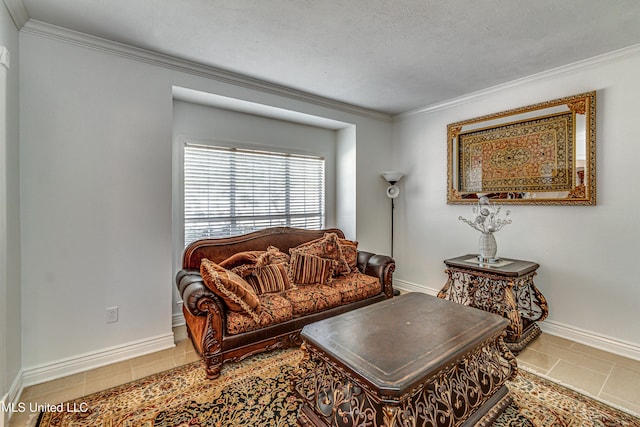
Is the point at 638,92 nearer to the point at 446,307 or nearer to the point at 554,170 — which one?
the point at 554,170

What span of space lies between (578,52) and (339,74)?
6.91ft

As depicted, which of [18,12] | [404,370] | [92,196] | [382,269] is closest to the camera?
[404,370]

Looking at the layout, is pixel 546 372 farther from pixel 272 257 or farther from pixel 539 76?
pixel 539 76

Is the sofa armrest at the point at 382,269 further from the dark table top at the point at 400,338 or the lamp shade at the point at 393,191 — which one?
the lamp shade at the point at 393,191

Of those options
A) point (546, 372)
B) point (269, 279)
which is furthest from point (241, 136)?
point (546, 372)

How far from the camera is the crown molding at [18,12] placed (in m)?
1.93

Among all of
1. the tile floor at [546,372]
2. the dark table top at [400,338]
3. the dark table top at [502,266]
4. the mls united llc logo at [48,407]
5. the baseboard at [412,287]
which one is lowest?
the mls united llc logo at [48,407]

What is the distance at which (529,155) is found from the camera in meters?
3.15

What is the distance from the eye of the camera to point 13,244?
2.04 m

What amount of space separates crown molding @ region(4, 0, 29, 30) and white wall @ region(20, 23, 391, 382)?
0.24 feet

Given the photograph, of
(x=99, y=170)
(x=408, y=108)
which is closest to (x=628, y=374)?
(x=408, y=108)

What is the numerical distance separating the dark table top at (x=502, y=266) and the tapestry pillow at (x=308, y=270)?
130 cm

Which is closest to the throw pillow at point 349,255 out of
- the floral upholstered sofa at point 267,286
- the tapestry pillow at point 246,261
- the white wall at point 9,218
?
the floral upholstered sofa at point 267,286

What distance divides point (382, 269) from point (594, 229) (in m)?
1.99
